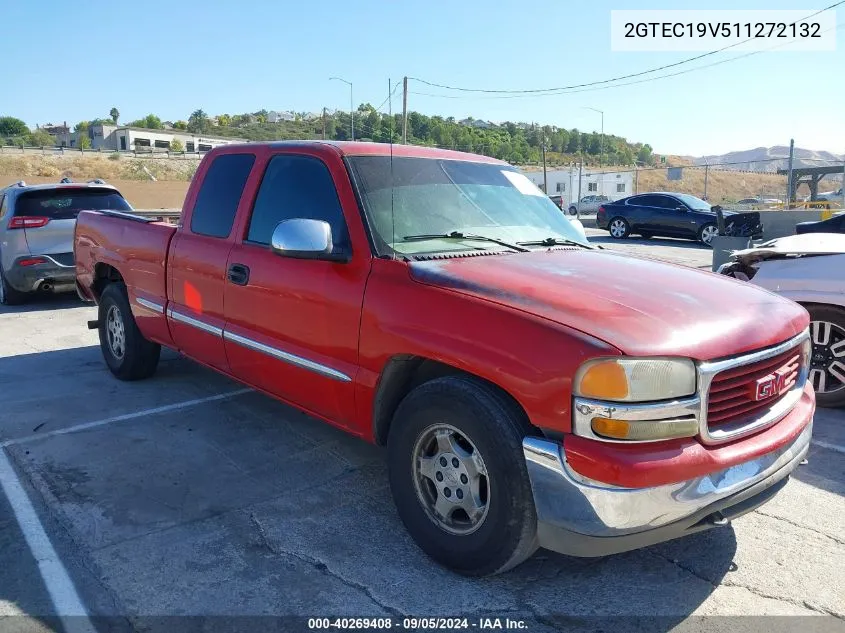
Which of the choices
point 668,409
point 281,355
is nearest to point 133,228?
point 281,355

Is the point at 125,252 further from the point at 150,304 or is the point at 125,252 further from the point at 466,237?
the point at 466,237

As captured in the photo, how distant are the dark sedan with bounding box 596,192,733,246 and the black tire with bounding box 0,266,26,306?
56.9 ft

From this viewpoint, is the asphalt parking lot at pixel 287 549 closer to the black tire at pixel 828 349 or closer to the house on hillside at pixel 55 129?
the black tire at pixel 828 349

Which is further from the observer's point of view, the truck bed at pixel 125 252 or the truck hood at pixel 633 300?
the truck bed at pixel 125 252

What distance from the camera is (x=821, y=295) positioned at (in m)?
5.22

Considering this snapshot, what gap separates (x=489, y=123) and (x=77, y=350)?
21.9 m

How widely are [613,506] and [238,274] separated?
2.67 m

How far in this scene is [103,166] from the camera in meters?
69.8

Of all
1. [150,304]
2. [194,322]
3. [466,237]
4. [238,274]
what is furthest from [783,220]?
[238,274]

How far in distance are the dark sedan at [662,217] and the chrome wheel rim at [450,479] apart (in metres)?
19.0

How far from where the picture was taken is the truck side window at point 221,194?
452 centimetres

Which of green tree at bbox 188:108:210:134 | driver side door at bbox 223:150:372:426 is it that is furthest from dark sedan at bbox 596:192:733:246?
green tree at bbox 188:108:210:134

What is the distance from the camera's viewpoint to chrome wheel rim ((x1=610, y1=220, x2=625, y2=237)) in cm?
2273

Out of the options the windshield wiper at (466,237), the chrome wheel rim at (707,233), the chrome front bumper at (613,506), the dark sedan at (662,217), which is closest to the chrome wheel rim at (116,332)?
the windshield wiper at (466,237)
